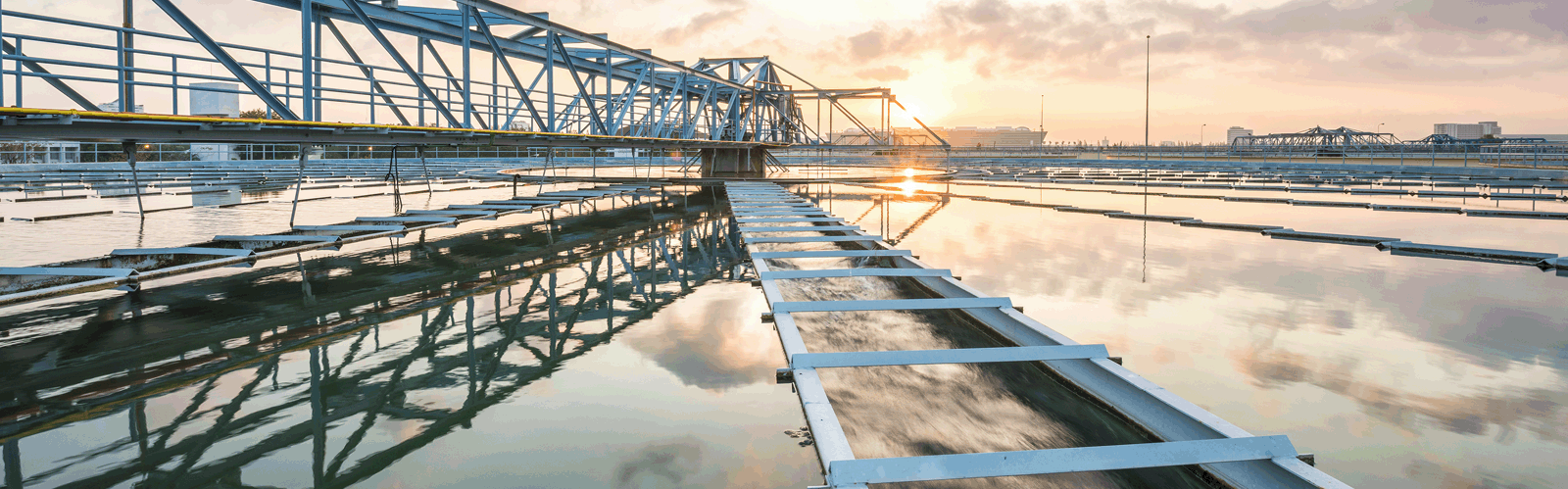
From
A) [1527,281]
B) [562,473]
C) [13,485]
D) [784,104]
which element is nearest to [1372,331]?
[1527,281]

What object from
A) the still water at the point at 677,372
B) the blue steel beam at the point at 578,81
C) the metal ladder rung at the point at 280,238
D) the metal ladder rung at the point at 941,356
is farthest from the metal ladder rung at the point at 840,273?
the blue steel beam at the point at 578,81

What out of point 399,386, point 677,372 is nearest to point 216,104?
point 399,386

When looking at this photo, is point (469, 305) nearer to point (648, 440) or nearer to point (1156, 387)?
point (648, 440)

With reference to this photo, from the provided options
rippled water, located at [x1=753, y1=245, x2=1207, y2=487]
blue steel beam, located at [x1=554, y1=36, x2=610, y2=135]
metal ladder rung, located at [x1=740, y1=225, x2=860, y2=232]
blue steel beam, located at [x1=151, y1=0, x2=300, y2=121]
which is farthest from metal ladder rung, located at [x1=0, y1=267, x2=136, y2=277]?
blue steel beam, located at [x1=554, y1=36, x2=610, y2=135]

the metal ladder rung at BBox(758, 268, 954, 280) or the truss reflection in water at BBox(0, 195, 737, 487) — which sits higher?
the metal ladder rung at BBox(758, 268, 954, 280)

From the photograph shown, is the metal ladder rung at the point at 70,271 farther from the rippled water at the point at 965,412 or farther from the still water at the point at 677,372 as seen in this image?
the rippled water at the point at 965,412

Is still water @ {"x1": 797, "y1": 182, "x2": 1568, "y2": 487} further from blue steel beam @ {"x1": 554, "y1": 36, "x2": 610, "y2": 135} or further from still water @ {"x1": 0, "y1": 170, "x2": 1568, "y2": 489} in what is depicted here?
blue steel beam @ {"x1": 554, "y1": 36, "x2": 610, "y2": 135}

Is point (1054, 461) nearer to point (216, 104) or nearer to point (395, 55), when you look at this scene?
point (395, 55)
